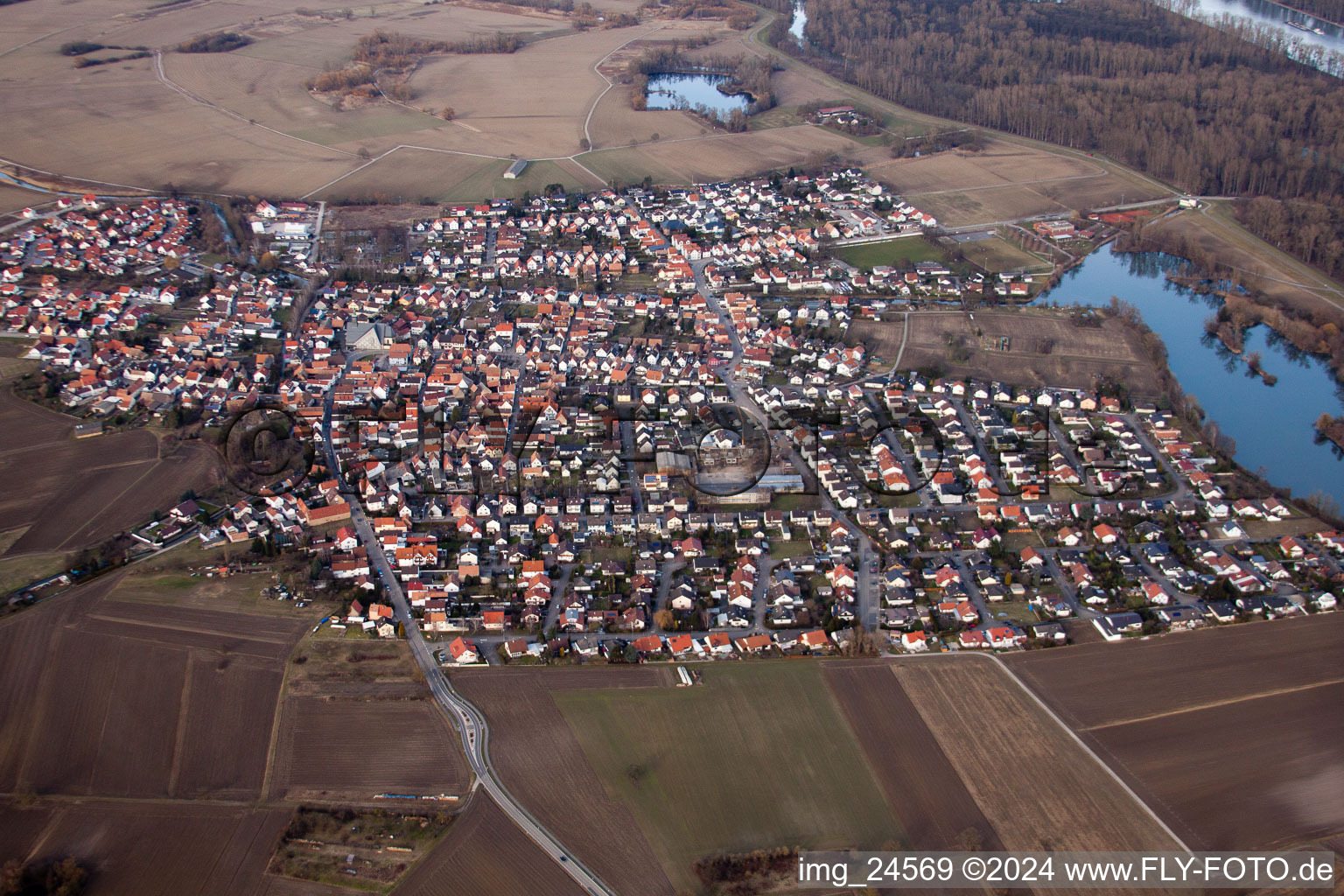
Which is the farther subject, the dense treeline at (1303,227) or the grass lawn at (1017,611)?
the dense treeline at (1303,227)

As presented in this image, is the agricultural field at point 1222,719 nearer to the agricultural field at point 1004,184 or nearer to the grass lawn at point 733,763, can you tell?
the grass lawn at point 733,763

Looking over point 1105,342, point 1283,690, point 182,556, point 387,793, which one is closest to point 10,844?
point 387,793

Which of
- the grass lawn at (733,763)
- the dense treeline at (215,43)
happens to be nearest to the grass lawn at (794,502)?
the grass lawn at (733,763)

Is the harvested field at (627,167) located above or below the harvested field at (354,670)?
above

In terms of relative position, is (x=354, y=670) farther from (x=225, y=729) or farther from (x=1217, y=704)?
(x=1217, y=704)

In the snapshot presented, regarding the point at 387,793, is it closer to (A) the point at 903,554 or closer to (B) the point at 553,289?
(A) the point at 903,554

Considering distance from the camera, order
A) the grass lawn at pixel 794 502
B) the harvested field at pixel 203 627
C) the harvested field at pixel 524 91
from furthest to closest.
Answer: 1. the harvested field at pixel 524 91
2. the grass lawn at pixel 794 502
3. the harvested field at pixel 203 627

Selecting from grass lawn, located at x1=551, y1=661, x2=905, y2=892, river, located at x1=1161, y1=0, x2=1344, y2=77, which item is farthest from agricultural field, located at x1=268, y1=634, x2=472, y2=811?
river, located at x1=1161, y1=0, x2=1344, y2=77

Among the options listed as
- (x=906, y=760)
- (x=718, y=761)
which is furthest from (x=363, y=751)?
(x=906, y=760)
